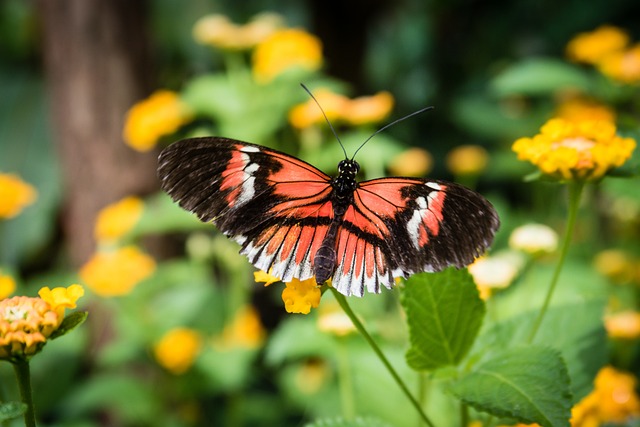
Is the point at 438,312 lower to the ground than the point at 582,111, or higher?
lower

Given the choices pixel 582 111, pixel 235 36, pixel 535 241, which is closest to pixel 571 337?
pixel 535 241

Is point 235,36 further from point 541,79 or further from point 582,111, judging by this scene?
point 582,111

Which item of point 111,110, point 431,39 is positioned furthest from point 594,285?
point 431,39

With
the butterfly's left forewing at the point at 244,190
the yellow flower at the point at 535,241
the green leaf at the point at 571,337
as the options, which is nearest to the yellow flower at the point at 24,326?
the butterfly's left forewing at the point at 244,190

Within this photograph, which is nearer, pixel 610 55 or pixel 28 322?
pixel 28 322

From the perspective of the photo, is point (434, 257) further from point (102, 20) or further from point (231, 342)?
point (102, 20)

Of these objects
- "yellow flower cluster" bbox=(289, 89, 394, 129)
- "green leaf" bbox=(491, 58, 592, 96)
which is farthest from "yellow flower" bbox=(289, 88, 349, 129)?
"green leaf" bbox=(491, 58, 592, 96)

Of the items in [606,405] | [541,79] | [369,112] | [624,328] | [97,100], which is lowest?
[606,405]
